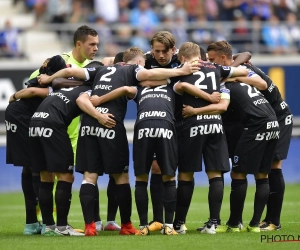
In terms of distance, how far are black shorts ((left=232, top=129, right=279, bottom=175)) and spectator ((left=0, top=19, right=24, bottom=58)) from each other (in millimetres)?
11988

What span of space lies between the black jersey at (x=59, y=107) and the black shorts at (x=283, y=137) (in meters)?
2.70

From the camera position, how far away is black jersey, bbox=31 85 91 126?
11195 mm

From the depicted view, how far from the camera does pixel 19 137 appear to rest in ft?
39.0

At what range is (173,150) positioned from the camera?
10898 millimetres

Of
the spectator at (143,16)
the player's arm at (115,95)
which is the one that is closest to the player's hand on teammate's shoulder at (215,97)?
the player's arm at (115,95)

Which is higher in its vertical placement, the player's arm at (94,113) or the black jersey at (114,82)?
the black jersey at (114,82)

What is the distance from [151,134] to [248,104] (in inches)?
56.6

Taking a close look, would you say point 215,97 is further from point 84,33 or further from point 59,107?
point 84,33

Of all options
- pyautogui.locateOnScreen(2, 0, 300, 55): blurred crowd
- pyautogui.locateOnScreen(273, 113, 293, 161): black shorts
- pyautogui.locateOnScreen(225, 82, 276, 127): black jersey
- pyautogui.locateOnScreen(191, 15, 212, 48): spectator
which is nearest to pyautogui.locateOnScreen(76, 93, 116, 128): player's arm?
pyautogui.locateOnScreen(225, 82, 276, 127): black jersey

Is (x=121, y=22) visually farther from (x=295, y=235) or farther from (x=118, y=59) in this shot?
(x=295, y=235)

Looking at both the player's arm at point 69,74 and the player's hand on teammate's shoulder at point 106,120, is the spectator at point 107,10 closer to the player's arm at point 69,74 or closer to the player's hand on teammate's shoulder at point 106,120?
the player's arm at point 69,74

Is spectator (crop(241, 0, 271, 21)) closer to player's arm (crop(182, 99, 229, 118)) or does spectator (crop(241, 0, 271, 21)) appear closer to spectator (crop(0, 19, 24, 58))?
spectator (crop(0, 19, 24, 58))

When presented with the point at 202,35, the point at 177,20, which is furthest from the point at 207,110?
the point at 177,20

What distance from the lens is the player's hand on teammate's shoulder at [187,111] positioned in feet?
36.3
